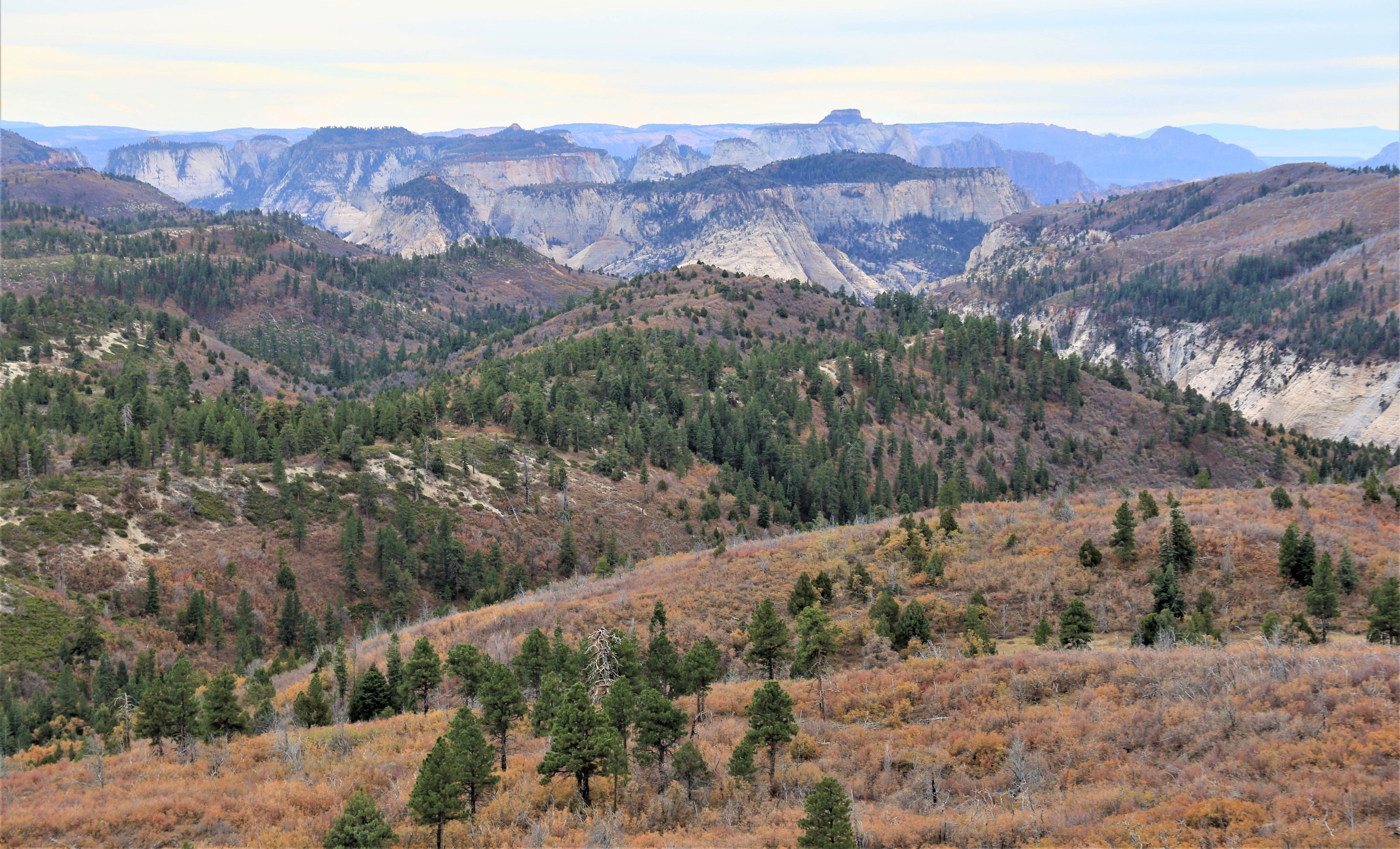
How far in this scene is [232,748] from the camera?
29.3m

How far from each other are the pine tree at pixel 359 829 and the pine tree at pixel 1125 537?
101 feet

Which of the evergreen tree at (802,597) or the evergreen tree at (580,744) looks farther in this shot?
the evergreen tree at (802,597)

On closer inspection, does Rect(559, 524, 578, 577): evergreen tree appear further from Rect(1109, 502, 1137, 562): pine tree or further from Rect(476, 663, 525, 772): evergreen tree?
Rect(1109, 502, 1137, 562): pine tree

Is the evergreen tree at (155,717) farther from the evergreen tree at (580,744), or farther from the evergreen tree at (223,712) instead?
the evergreen tree at (580,744)

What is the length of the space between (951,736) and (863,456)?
98.4m

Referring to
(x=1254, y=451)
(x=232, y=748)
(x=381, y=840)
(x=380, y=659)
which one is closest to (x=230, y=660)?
(x=380, y=659)

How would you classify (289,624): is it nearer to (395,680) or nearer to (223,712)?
(395,680)

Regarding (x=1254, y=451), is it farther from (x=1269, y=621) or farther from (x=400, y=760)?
(x=400, y=760)

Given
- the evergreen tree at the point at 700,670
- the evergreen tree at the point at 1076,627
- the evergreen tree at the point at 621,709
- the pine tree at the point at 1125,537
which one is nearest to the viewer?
the evergreen tree at the point at 621,709

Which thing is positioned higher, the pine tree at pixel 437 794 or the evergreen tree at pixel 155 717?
the pine tree at pixel 437 794

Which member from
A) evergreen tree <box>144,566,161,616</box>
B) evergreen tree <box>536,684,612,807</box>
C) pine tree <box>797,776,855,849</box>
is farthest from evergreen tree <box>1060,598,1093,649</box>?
evergreen tree <box>144,566,161,616</box>

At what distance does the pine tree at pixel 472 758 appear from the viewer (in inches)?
829

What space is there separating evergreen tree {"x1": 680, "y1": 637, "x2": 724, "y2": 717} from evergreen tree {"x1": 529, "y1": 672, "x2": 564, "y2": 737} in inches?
172

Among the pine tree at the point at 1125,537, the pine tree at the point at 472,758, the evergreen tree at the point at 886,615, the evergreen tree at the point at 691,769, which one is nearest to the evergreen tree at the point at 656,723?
the evergreen tree at the point at 691,769
